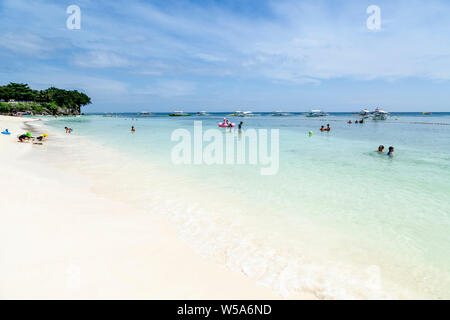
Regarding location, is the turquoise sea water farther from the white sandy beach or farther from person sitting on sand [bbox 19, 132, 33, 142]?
person sitting on sand [bbox 19, 132, 33, 142]

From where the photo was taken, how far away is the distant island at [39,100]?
9029cm

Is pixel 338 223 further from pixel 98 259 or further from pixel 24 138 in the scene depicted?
pixel 24 138

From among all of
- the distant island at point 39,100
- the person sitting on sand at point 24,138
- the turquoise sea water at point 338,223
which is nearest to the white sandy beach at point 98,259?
the turquoise sea water at point 338,223

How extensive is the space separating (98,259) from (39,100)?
468 feet

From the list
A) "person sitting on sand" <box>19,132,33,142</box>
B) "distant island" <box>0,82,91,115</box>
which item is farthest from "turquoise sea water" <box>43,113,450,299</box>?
"distant island" <box>0,82,91,115</box>

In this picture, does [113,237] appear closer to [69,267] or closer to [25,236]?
[69,267]

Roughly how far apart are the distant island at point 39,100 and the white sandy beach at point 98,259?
3993 inches

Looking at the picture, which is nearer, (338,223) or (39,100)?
(338,223)

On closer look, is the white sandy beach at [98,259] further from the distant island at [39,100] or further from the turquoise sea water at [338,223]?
the distant island at [39,100]

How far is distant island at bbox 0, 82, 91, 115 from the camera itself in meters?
90.3

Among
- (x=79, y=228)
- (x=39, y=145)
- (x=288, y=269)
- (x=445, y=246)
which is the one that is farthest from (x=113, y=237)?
(x=39, y=145)

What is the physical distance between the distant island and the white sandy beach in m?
101

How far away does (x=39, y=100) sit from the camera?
111375mm

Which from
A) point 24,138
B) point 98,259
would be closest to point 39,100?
point 24,138
